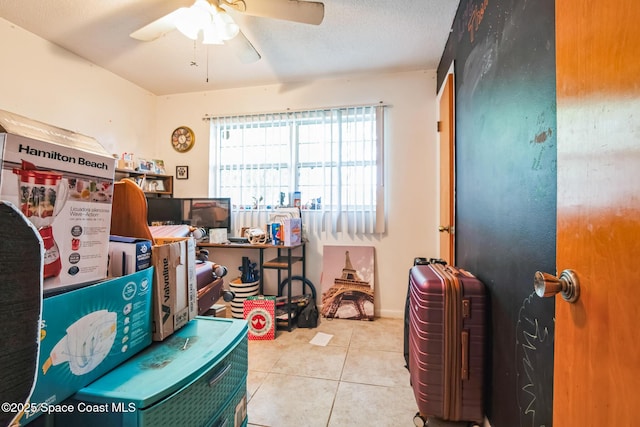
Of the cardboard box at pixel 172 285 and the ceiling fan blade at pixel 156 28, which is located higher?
the ceiling fan blade at pixel 156 28

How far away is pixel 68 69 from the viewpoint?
97.9 inches

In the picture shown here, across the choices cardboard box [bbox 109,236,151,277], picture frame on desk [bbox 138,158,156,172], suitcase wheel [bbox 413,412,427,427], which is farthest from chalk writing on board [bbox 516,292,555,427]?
picture frame on desk [bbox 138,158,156,172]

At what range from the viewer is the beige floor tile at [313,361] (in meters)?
1.87

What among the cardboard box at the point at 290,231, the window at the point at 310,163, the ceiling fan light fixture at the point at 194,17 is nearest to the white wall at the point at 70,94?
the window at the point at 310,163

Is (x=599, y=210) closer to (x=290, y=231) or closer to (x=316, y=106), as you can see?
(x=290, y=231)

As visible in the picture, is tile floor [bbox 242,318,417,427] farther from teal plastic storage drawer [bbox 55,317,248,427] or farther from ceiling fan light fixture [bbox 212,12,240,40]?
ceiling fan light fixture [bbox 212,12,240,40]

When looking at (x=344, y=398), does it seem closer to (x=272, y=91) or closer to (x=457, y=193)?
(x=457, y=193)

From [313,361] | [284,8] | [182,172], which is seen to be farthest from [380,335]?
[182,172]

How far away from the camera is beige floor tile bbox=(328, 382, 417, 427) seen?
144cm

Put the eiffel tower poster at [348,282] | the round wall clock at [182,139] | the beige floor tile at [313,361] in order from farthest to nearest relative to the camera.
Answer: the round wall clock at [182,139], the eiffel tower poster at [348,282], the beige floor tile at [313,361]

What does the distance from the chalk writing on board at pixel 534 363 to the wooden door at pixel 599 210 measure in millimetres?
205

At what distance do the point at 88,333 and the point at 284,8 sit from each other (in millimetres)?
1832

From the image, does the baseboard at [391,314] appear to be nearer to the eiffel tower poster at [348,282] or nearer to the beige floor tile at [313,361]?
the eiffel tower poster at [348,282]

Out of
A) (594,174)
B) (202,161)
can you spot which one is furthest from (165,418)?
(202,161)
